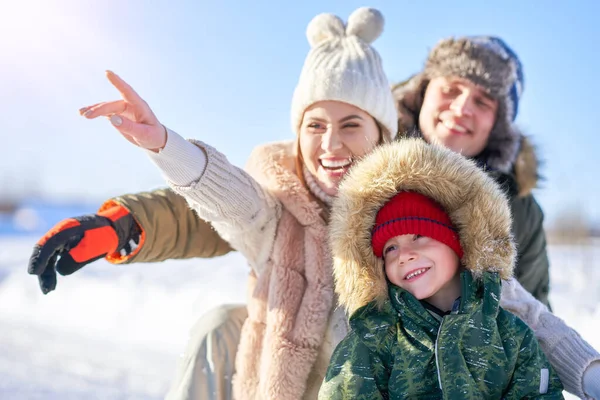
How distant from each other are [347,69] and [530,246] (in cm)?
150

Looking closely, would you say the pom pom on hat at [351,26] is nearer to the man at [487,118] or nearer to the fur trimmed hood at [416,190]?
the man at [487,118]

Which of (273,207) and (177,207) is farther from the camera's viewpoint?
(177,207)

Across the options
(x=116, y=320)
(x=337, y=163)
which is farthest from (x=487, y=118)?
(x=116, y=320)

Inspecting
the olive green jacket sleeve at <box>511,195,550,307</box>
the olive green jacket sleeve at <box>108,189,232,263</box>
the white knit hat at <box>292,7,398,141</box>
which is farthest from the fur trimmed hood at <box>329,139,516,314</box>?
the olive green jacket sleeve at <box>511,195,550,307</box>

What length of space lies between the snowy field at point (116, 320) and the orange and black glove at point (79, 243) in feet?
4.61

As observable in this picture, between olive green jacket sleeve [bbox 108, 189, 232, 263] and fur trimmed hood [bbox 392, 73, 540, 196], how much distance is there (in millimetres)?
1129

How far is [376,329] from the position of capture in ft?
4.75

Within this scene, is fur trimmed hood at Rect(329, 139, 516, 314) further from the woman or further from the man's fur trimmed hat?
the man's fur trimmed hat

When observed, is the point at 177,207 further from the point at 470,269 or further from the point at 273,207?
the point at 470,269

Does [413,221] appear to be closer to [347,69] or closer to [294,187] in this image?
[294,187]

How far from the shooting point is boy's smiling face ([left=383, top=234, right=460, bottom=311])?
1450mm

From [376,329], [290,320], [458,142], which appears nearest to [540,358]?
[376,329]

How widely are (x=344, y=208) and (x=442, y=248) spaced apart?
1.03 ft

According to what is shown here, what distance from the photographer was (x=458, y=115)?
8.16 feet
